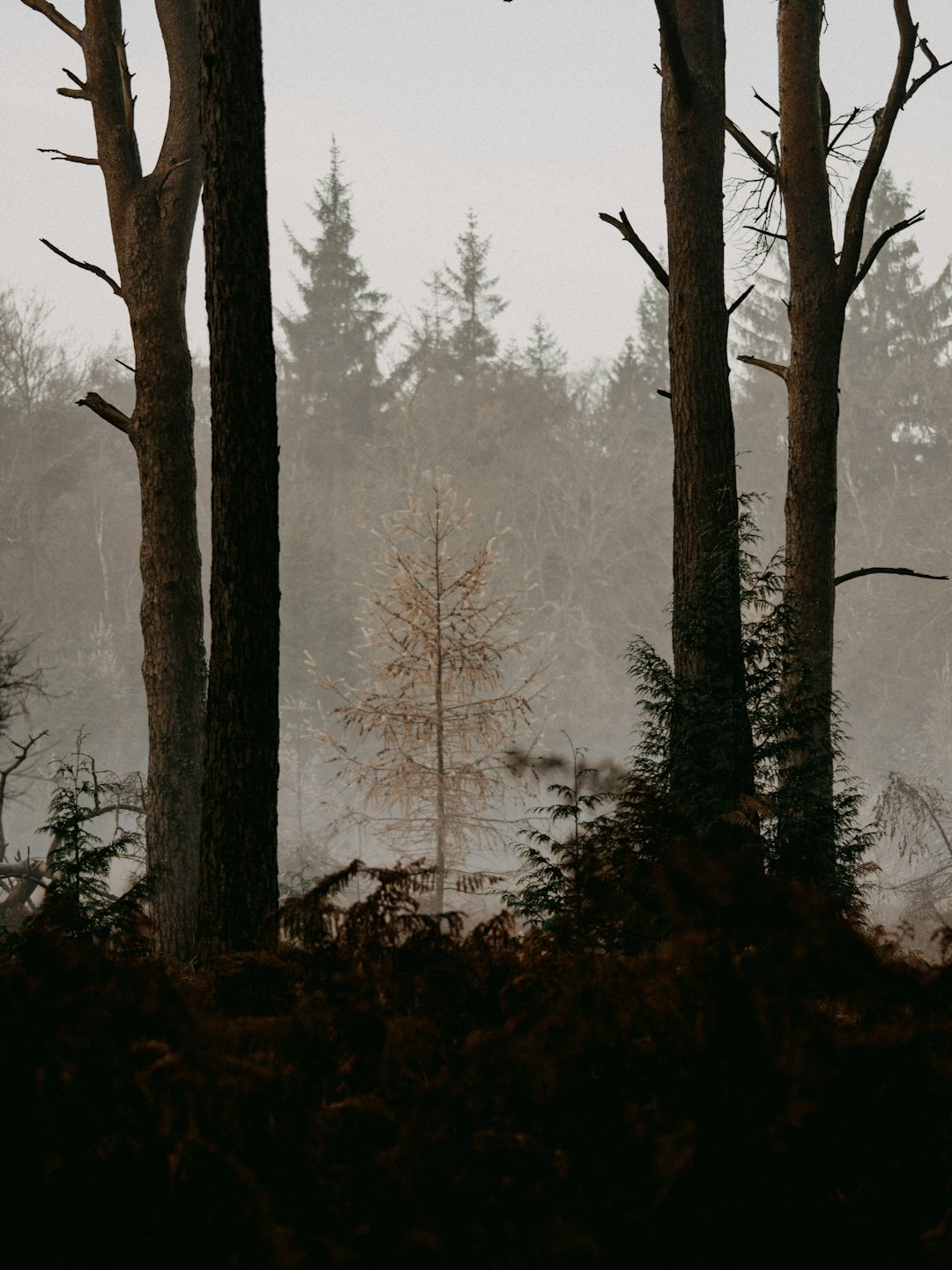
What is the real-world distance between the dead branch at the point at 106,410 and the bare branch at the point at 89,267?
1.02 meters

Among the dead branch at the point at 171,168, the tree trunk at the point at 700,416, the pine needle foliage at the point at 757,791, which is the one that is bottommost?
the pine needle foliage at the point at 757,791

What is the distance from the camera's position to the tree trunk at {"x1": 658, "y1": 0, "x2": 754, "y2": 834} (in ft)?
19.2

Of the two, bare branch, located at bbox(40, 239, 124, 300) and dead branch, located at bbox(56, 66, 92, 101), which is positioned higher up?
dead branch, located at bbox(56, 66, 92, 101)

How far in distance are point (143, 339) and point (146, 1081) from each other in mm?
7765

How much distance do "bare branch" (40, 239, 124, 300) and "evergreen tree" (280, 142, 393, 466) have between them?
3613 cm

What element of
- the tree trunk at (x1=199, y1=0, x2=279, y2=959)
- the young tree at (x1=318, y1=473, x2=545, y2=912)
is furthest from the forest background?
the tree trunk at (x1=199, y1=0, x2=279, y2=959)

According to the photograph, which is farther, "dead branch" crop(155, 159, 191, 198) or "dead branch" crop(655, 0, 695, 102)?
"dead branch" crop(155, 159, 191, 198)

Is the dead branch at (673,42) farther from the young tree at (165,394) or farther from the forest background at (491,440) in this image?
the forest background at (491,440)

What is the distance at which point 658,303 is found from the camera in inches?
1841

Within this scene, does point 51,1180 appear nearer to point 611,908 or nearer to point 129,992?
point 129,992

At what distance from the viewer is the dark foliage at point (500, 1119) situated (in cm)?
123

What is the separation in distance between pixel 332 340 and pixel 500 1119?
44782 mm

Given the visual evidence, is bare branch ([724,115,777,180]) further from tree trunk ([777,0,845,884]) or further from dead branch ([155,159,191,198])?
dead branch ([155,159,191,198])

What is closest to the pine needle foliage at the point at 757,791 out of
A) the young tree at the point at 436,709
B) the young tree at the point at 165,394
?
the young tree at the point at 165,394
